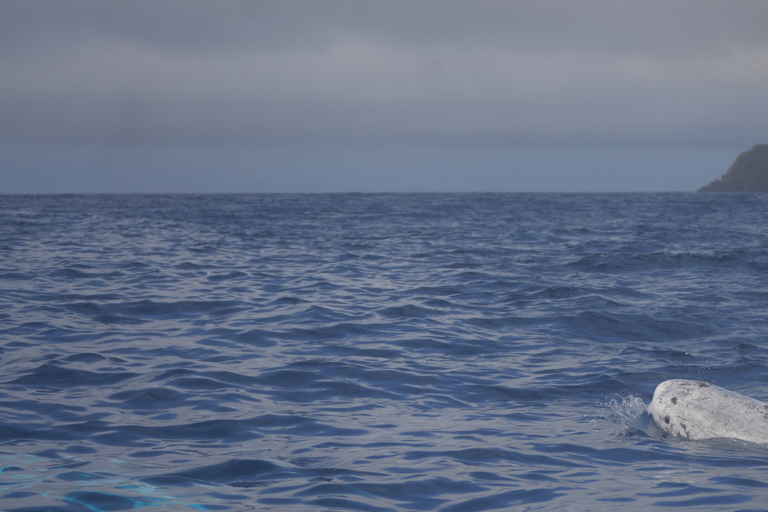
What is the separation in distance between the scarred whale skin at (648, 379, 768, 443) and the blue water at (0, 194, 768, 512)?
243 millimetres

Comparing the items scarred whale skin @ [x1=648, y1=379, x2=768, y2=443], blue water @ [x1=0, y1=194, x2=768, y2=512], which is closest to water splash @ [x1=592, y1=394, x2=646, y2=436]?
blue water @ [x1=0, y1=194, x2=768, y2=512]

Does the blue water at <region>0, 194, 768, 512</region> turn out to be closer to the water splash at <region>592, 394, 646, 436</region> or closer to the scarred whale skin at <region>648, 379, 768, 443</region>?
the water splash at <region>592, 394, 646, 436</region>

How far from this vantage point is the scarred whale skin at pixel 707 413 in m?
7.44

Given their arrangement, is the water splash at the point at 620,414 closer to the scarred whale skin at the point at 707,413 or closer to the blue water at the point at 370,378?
the blue water at the point at 370,378

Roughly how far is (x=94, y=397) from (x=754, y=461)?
762 centimetres

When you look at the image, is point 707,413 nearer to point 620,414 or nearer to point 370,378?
point 620,414

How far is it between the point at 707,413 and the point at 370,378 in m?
4.40

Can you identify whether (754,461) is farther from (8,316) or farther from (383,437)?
(8,316)

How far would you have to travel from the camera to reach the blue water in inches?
232

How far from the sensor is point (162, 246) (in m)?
24.8

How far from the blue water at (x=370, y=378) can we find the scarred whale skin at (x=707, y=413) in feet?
0.80

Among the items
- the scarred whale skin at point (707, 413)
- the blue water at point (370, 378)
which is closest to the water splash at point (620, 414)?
the blue water at point (370, 378)

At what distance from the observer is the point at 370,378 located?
9.54 meters

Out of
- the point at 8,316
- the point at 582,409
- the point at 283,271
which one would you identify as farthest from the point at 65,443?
the point at 283,271
